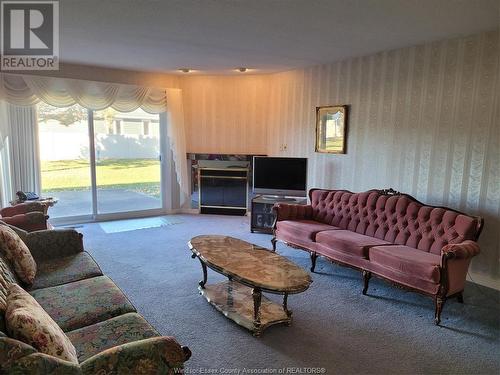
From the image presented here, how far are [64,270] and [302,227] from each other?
2.56 meters

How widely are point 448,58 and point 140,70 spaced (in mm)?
4637

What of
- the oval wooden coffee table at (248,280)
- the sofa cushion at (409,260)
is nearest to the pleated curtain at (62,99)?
the oval wooden coffee table at (248,280)

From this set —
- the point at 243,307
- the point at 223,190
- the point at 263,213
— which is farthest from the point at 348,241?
the point at 223,190

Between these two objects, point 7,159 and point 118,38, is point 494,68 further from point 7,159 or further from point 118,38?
point 7,159

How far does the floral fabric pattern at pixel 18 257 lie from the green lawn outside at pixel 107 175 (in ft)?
11.7

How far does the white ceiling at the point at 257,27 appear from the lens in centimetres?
290

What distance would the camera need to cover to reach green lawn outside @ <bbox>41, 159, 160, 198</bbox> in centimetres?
576

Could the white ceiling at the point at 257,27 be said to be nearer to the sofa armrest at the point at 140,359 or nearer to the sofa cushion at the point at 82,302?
the sofa cushion at the point at 82,302

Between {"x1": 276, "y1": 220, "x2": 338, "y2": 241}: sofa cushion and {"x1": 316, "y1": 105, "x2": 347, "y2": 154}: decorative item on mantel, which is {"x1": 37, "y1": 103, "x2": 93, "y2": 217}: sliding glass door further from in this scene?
{"x1": 316, "y1": 105, "x2": 347, "y2": 154}: decorative item on mantel

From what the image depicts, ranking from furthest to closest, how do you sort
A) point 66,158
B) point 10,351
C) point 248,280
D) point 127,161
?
point 127,161
point 66,158
point 248,280
point 10,351

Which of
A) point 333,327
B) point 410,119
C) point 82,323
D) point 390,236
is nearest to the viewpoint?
point 82,323

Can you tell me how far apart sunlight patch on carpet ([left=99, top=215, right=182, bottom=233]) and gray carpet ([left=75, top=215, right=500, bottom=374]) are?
1477 mm

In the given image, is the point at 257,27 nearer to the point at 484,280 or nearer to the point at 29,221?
the point at 29,221

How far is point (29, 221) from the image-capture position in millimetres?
3457
